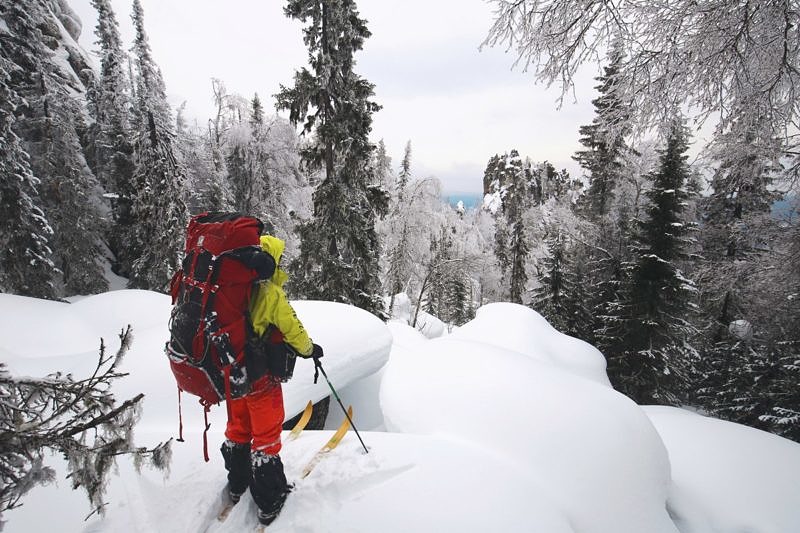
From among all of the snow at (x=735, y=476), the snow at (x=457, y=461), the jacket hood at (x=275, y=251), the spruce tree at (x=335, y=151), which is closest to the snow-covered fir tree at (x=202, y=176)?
the spruce tree at (x=335, y=151)

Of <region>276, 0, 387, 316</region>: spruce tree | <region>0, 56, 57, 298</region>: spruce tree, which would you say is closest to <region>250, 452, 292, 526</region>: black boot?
<region>276, 0, 387, 316</region>: spruce tree

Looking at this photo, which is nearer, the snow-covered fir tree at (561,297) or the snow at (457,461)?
the snow at (457,461)

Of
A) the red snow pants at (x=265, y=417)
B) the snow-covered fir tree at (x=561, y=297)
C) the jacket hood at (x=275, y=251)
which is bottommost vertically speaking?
the snow-covered fir tree at (x=561, y=297)

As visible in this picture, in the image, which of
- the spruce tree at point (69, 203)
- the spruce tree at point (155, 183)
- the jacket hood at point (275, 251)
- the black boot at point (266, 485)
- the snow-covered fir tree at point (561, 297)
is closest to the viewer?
the black boot at point (266, 485)

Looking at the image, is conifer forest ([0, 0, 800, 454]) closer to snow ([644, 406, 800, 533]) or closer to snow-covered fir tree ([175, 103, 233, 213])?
snow-covered fir tree ([175, 103, 233, 213])

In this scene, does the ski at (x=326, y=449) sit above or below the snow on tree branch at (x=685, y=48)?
below

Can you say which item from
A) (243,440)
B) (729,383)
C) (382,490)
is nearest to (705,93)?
(382,490)

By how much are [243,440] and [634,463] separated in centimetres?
373

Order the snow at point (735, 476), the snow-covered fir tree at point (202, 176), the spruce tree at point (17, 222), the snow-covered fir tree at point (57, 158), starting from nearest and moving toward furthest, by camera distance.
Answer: the snow at point (735, 476), the spruce tree at point (17, 222), the snow-covered fir tree at point (57, 158), the snow-covered fir tree at point (202, 176)

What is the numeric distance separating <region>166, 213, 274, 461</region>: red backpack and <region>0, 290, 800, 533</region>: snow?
1018 mm

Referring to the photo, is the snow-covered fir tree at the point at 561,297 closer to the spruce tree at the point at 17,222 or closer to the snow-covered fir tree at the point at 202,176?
the snow-covered fir tree at the point at 202,176

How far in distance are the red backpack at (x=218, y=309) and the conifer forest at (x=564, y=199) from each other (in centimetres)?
306

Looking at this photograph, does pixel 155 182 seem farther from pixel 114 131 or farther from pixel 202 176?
pixel 114 131

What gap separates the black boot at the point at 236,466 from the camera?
2752 millimetres
